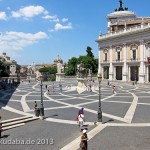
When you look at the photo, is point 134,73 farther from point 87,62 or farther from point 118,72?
point 87,62

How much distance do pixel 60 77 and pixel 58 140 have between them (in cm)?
5617

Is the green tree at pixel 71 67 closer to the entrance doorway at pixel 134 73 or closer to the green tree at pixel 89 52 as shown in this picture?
the green tree at pixel 89 52

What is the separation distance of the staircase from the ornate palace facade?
39143 mm

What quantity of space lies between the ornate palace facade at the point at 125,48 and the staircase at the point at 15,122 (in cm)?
3914

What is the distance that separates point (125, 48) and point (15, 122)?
148 feet

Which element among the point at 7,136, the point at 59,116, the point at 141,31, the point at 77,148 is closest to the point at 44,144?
the point at 77,148

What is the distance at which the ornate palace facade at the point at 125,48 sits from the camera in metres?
53.9

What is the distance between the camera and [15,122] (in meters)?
17.5

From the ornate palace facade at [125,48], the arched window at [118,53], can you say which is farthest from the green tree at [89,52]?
the arched window at [118,53]

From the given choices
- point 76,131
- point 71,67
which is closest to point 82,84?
point 76,131

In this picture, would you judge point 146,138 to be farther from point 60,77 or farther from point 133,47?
point 60,77

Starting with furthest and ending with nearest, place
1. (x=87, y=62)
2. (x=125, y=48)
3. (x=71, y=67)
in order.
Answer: (x=71, y=67), (x=87, y=62), (x=125, y=48)

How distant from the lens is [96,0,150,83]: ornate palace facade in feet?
177

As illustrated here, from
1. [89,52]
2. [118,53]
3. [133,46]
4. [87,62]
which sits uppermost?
[89,52]
